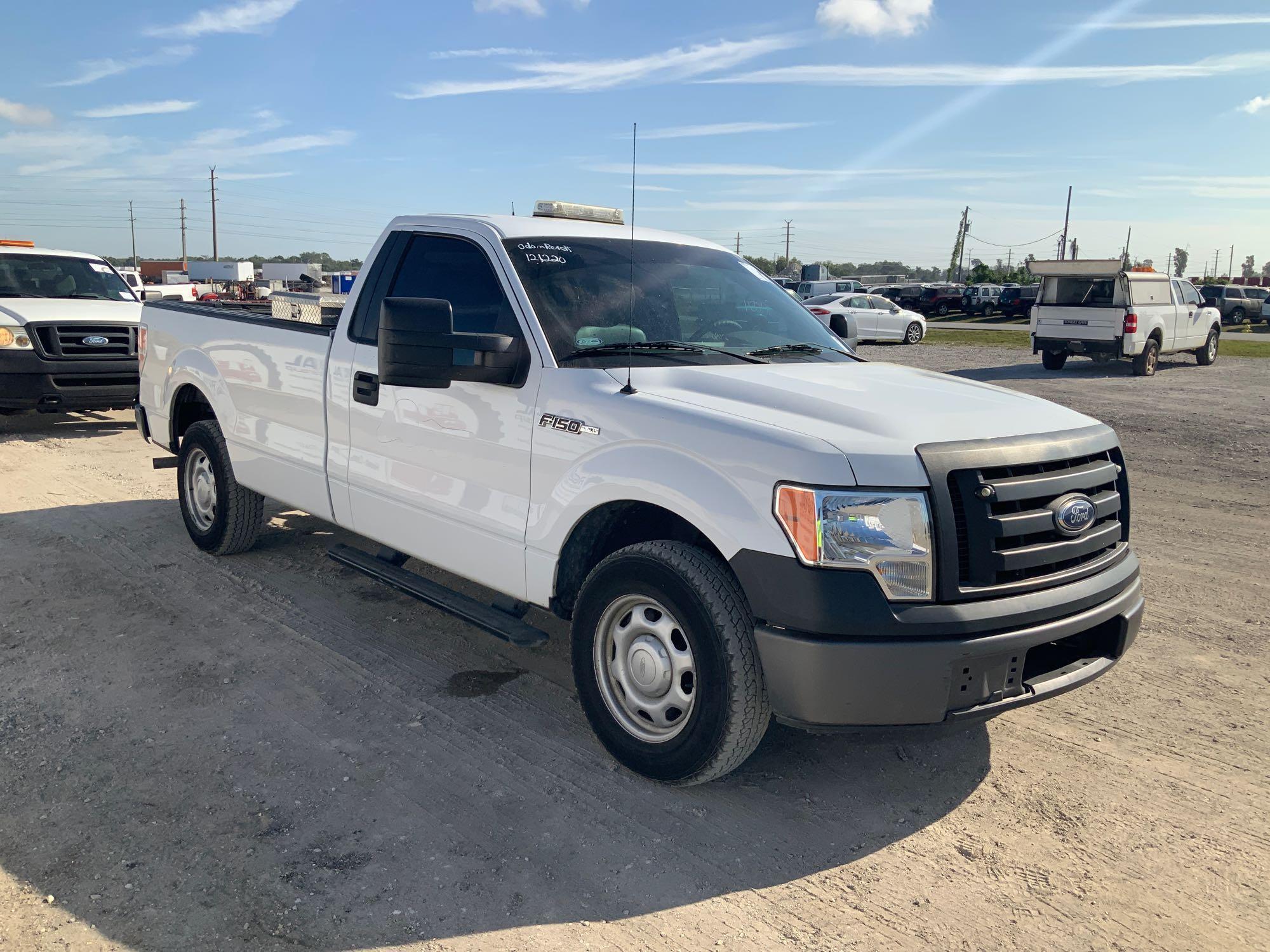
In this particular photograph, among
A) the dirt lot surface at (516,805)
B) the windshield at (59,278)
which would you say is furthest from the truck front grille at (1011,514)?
the windshield at (59,278)

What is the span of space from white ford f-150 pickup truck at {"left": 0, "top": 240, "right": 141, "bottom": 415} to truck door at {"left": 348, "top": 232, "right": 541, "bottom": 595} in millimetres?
7376

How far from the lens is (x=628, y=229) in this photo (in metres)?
5.00

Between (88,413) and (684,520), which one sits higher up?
(684,520)

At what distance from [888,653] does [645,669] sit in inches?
37.0

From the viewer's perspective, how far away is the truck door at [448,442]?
4.13 metres

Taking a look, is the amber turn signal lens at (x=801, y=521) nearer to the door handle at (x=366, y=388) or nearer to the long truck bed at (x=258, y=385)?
the door handle at (x=366, y=388)

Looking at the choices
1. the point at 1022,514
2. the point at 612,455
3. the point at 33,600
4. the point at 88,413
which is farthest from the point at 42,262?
the point at 1022,514

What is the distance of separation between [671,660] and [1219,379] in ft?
64.4

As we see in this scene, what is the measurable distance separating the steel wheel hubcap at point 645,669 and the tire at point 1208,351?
23.2m

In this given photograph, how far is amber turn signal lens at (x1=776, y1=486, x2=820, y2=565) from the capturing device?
312cm

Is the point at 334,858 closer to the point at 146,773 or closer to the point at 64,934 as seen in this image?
the point at 64,934

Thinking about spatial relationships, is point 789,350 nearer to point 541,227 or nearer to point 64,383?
point 541,227

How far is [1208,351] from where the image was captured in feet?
75.7

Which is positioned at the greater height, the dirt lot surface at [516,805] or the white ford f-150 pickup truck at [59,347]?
the white ford f-150 pickup truck at [59,347]
